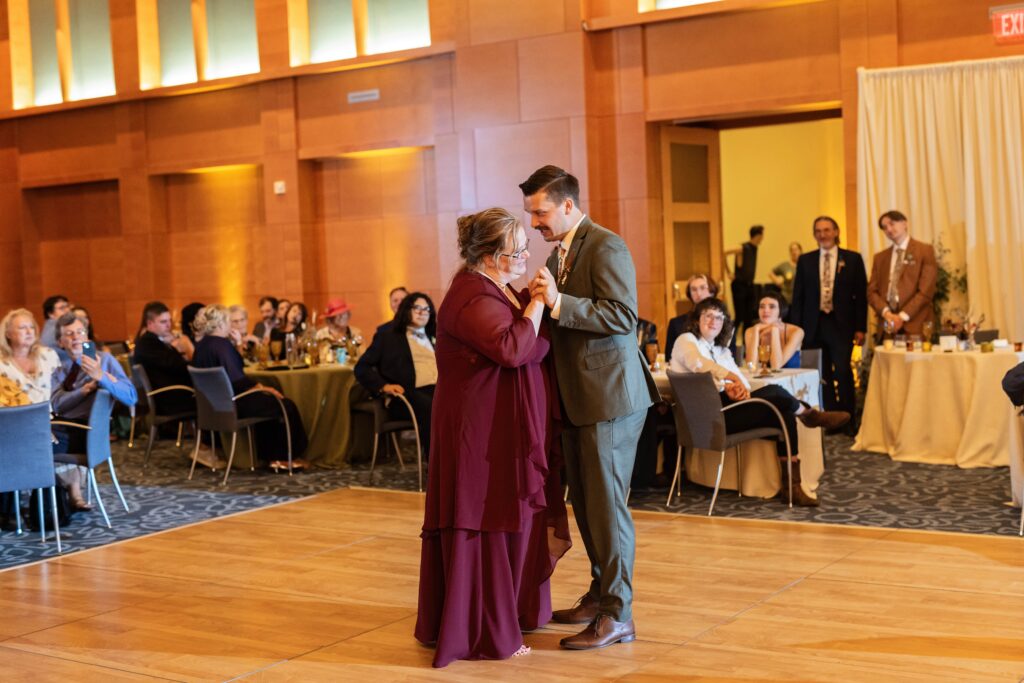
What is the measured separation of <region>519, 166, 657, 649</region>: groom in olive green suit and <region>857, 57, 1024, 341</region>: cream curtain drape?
6.45 metres

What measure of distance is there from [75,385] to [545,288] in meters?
4.47

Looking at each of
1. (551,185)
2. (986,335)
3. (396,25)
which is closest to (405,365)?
(986,335)

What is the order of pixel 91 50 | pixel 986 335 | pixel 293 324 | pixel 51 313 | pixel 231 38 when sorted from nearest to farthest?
pixel 986 335 < pixel 293 324 < pixel 51 313 < pixel 231 38 < pixel 91 50

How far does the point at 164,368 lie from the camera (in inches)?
373

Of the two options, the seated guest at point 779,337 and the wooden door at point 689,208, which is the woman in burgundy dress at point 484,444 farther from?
the wooden door at point 689,208

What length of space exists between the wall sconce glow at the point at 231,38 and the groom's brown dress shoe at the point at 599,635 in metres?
11.4

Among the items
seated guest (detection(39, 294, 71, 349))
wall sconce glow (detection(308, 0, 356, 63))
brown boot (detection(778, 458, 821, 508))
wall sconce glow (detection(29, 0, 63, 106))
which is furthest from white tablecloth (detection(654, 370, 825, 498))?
wall sconce glow (detection(29, 0, 63, 106))

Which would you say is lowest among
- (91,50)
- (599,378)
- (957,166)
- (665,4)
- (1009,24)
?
(599,378)

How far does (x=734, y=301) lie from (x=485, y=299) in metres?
11.0

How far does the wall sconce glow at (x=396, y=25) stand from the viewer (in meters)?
13.3

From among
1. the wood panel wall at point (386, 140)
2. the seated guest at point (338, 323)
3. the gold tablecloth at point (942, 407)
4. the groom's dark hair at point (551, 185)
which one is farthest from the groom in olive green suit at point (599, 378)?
the wood panel wall at point (386, 140)

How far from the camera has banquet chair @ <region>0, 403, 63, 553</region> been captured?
632 cm

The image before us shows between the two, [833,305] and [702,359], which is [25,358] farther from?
[833,305]

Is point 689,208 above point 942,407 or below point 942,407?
above
